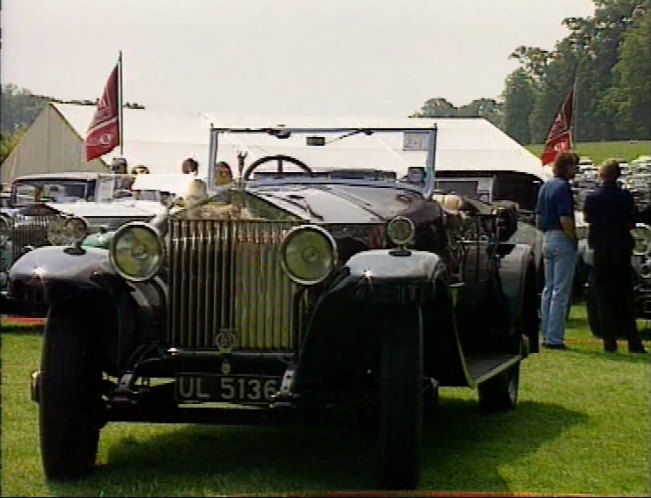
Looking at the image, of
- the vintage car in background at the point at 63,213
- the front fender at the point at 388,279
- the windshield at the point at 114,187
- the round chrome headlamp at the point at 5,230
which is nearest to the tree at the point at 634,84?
the windshield at the point at 114,187

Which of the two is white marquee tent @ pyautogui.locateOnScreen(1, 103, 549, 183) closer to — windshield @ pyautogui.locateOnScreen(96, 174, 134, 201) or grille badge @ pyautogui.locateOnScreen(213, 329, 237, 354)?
windshield @ pyautogui.locateOnScreen(96, 174, 134, 201)

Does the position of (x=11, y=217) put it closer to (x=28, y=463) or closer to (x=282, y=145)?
(x=282, y=145)

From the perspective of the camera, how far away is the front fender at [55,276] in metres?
5.04

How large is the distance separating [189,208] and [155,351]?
2.28ft

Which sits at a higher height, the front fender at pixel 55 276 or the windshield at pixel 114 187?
the windshield at pixel 114 187

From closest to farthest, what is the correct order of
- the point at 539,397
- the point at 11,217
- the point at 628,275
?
the point at 539,397, the point at 628,275, the point at 11,217

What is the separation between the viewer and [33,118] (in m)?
25.6

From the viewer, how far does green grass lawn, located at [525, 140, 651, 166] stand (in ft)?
73.4

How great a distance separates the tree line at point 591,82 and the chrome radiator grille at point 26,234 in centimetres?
502

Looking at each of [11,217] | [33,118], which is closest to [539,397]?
[11,217]

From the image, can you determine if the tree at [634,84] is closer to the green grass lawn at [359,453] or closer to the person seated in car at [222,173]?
the green grass lawn at [359,453]

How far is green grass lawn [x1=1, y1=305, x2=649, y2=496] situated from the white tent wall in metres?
17.0

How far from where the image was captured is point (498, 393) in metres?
6.91

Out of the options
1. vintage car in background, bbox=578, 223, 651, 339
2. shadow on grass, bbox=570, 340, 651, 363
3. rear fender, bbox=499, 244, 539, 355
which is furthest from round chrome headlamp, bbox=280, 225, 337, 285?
vintage car in background, bbox=578, 223, 651, 339
